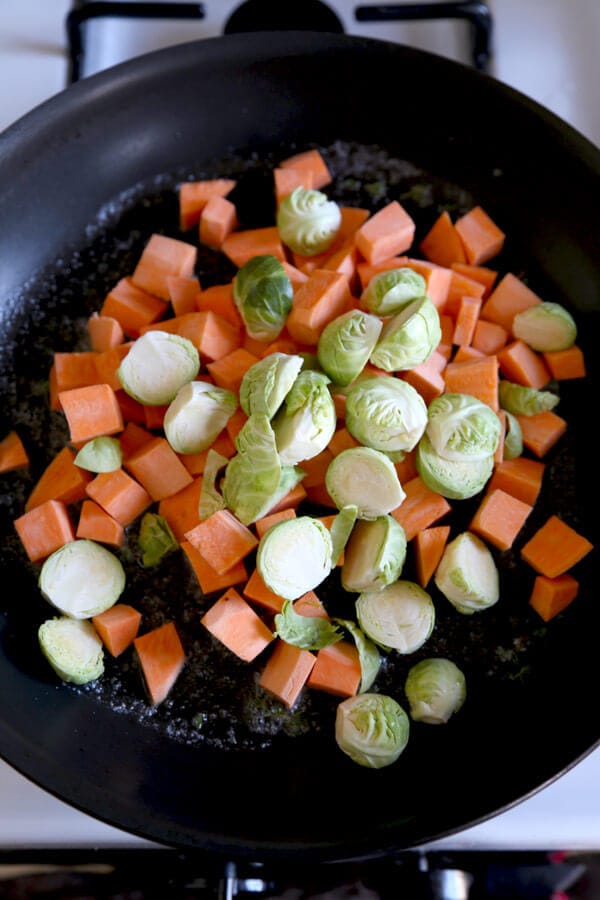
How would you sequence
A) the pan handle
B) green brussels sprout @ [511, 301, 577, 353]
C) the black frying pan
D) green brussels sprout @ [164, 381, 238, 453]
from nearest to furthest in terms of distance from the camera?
the black frying pan, green brussels sprout @ [164, 381, 238, 453], green brussels sprout @ [511, 301, 577, 353], the pan handle

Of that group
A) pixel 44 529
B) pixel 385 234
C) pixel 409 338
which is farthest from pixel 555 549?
pixel 44 529

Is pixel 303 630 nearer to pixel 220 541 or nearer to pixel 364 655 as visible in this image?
pixel 364 655

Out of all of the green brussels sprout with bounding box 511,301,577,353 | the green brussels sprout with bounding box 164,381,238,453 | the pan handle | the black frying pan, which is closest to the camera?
the black frying pan

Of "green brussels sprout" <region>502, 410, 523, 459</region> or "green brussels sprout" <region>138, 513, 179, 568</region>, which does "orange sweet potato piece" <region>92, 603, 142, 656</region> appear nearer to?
"green brussels sprout" <region>138, 513, 179, 568</region>

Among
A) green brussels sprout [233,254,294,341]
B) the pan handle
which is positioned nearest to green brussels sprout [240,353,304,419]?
green brussels sprout [233,254,294,341]

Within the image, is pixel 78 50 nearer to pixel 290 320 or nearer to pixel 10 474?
pixel 290 320

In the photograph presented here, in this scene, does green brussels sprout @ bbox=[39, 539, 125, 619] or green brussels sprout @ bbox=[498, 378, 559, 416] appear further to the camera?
green brussels sprout @ bbox=[498, 378, 559, 416]
